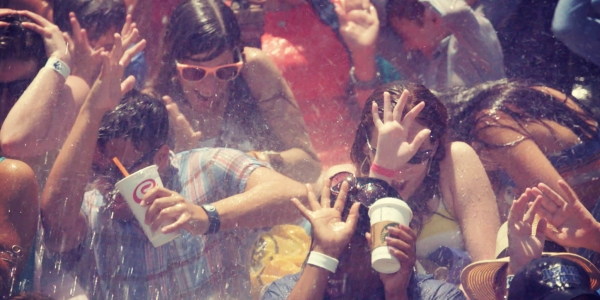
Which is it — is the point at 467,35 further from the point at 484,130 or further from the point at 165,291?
the point at 165,291

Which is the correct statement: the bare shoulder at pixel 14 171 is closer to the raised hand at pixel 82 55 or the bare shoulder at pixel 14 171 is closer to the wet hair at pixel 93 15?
the raised hand at pixel 82 55

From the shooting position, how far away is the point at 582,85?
3951 millimetres

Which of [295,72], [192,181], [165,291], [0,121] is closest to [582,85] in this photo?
[295,72]

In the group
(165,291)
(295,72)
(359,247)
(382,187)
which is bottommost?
(165,291)

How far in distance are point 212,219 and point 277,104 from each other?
3.37 ft

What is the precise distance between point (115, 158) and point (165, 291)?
0.59 metres

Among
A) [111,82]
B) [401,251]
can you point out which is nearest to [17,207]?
[111,82]

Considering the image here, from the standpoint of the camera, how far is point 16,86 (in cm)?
358

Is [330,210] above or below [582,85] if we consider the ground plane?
above

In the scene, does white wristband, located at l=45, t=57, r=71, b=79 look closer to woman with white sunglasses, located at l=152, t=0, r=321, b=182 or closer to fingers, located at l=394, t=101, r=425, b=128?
woman with white sunglasses, located at l=152, t=0, r=321, b=182

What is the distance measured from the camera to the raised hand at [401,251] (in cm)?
245

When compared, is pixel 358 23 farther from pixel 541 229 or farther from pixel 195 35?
pixel 541 229

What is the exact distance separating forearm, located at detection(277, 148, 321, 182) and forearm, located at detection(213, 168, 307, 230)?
50 cm

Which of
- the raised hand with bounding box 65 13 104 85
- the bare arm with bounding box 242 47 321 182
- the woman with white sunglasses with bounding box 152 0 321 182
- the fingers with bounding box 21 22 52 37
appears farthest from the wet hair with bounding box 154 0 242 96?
the fingers with bounding box 21 22 52 37
